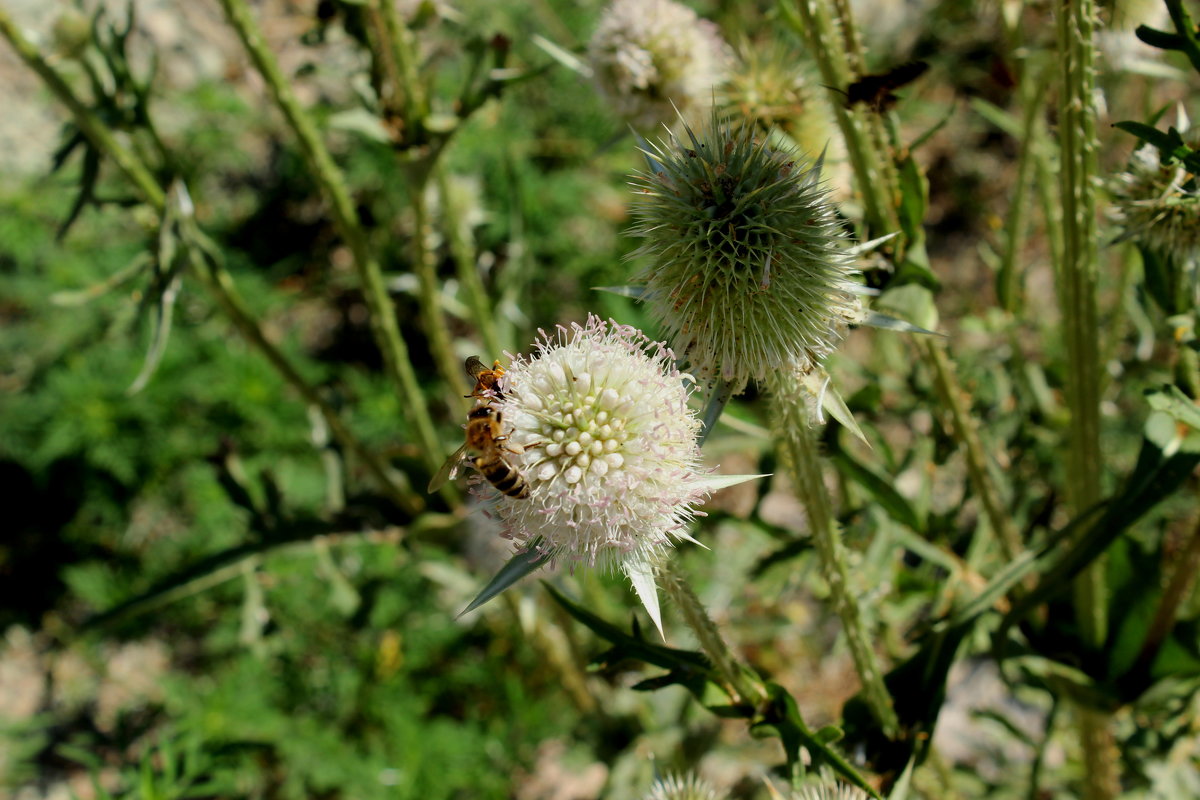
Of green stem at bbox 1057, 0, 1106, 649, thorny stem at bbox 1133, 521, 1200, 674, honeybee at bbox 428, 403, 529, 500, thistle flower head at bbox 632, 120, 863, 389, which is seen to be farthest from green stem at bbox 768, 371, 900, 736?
thorny stem at bbox 1133, 521, 1200, 674

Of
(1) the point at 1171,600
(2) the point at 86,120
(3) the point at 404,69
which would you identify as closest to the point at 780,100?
(3) the point at 404,69

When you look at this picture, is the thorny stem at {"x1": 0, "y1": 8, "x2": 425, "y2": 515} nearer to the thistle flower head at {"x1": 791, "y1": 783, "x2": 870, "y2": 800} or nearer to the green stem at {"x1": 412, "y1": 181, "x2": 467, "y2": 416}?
the green stem at {"x1": 412, "y1": 181, "x2": 467, "y2": 416}

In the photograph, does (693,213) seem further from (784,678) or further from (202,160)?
(202,160)

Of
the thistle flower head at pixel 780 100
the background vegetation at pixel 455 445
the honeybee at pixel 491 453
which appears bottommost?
the background vegetation at pixel 455 445

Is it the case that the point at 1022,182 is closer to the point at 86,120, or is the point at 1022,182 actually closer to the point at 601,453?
the point at 601,453

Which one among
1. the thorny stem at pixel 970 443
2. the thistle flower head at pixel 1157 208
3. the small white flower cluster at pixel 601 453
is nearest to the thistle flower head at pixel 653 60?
the thorny stem at pixel 970 443

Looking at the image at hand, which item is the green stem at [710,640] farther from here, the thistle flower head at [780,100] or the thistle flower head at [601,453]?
the thistle flower head at [780,100]
